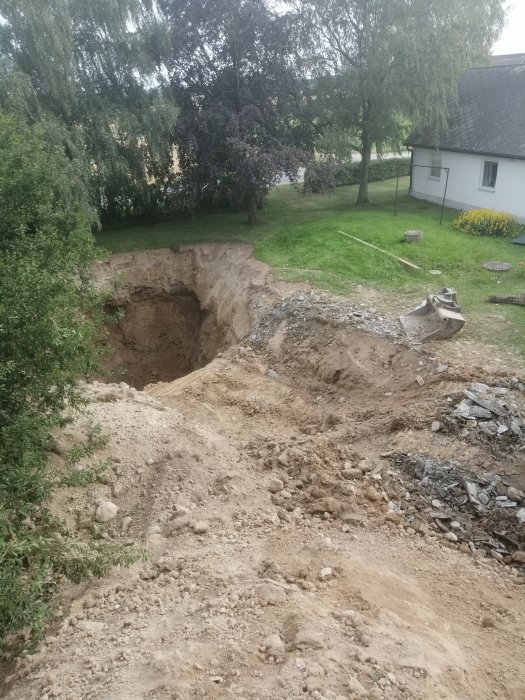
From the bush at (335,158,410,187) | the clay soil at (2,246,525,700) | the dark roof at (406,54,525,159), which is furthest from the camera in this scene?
the bush at (335,158,410,187)

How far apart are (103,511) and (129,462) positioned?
0.96 m

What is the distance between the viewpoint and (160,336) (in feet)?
59.5

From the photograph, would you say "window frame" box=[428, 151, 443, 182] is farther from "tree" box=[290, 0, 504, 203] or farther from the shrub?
the shrub

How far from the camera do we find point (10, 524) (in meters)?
5.25

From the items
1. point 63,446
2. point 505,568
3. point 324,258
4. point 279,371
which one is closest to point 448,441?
point 505,568

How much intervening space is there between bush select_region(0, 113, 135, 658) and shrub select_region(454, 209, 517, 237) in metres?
15.6

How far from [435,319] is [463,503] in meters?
5.21

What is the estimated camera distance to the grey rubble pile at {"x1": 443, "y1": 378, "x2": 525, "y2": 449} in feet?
28.8

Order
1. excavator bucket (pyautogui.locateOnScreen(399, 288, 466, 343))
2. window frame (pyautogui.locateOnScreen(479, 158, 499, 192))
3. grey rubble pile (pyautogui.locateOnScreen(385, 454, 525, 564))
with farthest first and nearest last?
window frame (pyautogui.locateOnScreen(479, 158, 499, 192)), excavator bucket (pyautogui.locateOnScreen(399, 288, 466, 343)), grey rubble pile (pyautogui.locateOnScreen(385, 454, 525, 564))

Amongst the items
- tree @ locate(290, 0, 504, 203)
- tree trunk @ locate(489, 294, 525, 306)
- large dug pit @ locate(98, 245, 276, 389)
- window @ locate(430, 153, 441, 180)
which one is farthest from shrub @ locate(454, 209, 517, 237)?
large dug pit @ locate(98, 245, 276, 389)

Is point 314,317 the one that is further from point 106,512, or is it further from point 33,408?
point 33,408

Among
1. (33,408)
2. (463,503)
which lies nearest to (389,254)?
(463,503)

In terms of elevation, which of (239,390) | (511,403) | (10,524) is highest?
(10,524)

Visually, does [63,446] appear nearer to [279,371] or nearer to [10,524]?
[10,524]
